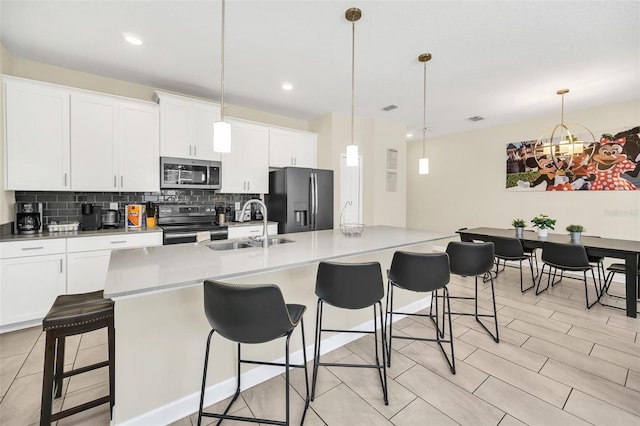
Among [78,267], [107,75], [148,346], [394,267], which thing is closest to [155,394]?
[148,346]

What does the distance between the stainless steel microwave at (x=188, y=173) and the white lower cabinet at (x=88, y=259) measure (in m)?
0.86

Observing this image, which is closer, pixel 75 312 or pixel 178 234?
pixel 75 312

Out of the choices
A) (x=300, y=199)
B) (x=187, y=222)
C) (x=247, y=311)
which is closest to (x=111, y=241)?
(x=187, y=222)

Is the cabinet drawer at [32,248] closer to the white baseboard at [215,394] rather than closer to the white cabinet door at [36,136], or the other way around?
the white cabinet door at [36,136]

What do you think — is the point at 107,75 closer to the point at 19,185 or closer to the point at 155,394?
the point at 19,185

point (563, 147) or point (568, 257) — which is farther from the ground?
point (563, 147)

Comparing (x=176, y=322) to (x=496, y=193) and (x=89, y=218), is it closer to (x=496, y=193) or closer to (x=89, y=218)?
(x=89, y=218)

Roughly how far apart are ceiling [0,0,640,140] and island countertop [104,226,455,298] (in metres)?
1.87

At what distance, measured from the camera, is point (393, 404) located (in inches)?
69.1

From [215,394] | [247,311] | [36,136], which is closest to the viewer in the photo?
[247,311]

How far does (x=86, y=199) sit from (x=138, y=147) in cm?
89

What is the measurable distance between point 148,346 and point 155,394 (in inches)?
11.0

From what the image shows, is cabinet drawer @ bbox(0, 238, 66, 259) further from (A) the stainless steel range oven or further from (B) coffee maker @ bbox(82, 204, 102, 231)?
(A) the stainless steel range oven

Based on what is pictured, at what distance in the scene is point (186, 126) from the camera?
361 centimetres
